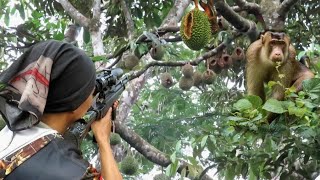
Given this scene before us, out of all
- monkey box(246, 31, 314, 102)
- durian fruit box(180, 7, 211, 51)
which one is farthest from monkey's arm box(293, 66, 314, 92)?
durian fruit box(180, 7, 211, 51)

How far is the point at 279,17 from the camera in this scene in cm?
285

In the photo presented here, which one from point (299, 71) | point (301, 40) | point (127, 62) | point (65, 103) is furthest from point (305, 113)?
point (301, 40)

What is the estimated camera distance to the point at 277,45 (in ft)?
9.59

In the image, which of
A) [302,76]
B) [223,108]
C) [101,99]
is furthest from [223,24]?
[223,108]

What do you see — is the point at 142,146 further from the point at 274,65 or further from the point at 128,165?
the point at 274,65

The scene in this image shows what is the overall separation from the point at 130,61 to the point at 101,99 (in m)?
1.65

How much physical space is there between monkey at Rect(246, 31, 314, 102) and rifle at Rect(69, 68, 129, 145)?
114 centimetres

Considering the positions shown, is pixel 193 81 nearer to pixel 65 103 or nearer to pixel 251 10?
pixel 251 10

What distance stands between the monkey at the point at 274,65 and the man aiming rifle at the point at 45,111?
1.55 meters

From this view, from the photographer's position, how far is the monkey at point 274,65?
2785 millimetres

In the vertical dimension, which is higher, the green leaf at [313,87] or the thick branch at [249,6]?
the thick branch at [249,6]

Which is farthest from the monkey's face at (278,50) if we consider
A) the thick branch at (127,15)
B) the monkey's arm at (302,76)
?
the thick branch at (127,15)

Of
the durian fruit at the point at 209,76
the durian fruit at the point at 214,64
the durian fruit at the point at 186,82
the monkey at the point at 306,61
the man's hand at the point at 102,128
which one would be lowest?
the durian fruit at the point at 186,82

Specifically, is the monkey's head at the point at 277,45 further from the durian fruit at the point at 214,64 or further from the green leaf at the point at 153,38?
the durian fruit at the point at 214,64
